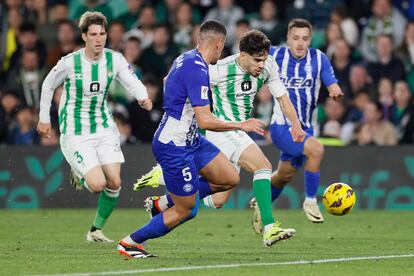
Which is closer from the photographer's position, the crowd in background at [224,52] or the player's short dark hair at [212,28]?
the player's short dark hair at [212,28]

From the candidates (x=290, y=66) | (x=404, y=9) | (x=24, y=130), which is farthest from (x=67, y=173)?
(x=404, y=9)

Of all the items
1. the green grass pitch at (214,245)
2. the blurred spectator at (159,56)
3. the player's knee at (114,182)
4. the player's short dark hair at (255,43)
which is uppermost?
the player's short dark hair at (255,43)

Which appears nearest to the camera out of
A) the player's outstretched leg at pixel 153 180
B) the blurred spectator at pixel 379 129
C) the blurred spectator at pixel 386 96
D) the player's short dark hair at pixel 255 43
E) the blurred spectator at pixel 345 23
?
the player's short dark hair at pixel 255 43

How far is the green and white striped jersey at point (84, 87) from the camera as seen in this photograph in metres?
12.3

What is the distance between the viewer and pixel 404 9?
760 inches

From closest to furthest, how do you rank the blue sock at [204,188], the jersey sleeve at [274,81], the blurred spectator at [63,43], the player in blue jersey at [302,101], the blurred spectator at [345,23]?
the blue sock at [204,188], the jersey sleeve at [274,81], the player in blue jersey at [302,101], the blurred spectator at [345,23], the blurred spectator at [63,43]

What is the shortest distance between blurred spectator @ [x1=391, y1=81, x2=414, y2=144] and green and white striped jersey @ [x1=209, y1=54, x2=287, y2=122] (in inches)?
242

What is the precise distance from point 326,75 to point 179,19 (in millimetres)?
6500

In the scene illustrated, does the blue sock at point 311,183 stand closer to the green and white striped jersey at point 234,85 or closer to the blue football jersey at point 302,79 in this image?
the blue football jersey at point 302,79

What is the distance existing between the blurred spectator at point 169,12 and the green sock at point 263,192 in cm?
862

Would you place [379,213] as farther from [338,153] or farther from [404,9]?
[404,9]

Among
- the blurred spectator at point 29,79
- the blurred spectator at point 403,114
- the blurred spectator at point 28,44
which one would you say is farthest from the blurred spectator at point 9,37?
the blurred spectator at point 403,114

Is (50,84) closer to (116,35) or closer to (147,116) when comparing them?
(147,116)

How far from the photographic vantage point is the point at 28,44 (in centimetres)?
1936
